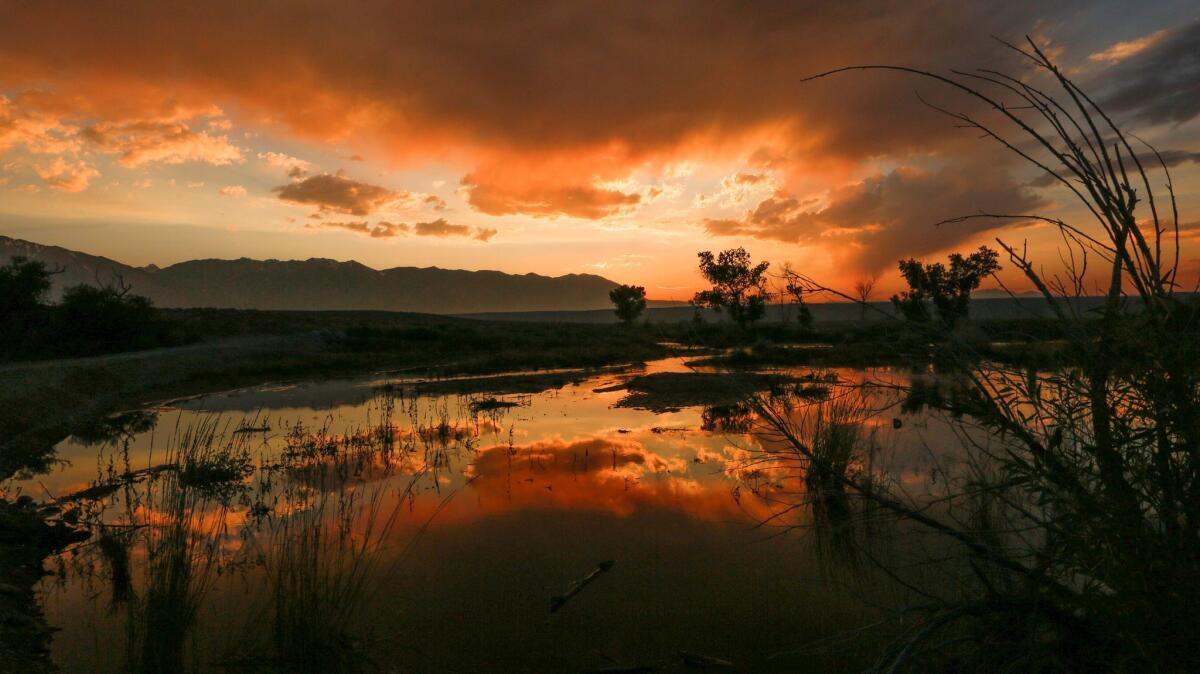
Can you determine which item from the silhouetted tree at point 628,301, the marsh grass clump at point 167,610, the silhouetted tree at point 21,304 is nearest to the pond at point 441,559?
the marsh grass clump at point 167,610

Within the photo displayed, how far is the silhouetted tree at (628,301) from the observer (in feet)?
268

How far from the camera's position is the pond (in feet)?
17.9

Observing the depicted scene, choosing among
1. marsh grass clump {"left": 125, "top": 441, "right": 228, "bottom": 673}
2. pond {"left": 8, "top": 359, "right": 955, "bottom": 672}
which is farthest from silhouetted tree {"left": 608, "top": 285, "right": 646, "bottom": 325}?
marsh grass clump {"left": 125, "top": 441, "right": 228, "bottom": 673}

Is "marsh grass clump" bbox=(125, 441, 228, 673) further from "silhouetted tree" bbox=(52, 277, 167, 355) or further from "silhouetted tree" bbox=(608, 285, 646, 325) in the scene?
"silhouetted tree" bbox=(608, 285, 646, 325)

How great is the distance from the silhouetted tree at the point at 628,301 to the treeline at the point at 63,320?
178 feet

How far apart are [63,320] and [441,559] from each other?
34.7 metres

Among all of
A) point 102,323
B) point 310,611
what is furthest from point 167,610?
point 102,323

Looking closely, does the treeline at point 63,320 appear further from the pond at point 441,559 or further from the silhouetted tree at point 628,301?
the silhouetted tree at point 628,301

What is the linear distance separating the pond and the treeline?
2131cm

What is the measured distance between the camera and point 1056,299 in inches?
135

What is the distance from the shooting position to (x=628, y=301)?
3231 inches

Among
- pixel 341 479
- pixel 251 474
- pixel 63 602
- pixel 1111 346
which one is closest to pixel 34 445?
pixel 251 474

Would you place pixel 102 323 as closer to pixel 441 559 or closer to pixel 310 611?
pixel 441 559

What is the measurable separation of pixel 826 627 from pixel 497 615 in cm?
330
